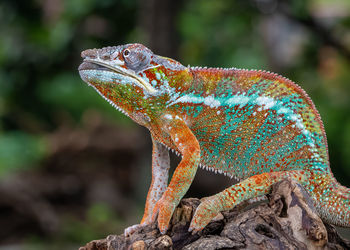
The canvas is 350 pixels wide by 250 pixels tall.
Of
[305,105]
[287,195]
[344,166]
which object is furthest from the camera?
[344,166]

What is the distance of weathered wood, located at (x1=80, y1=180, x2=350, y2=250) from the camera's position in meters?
1.94

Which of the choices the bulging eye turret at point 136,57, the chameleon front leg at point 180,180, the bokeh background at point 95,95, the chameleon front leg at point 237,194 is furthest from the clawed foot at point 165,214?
the bokeh background at point 95,95

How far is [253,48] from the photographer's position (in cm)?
1023

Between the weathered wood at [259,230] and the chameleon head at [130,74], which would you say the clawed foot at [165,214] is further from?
the chameleon head at [130,74]

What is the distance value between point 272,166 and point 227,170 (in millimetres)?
227

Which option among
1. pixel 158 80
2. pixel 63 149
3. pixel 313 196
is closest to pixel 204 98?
pixel 158 80

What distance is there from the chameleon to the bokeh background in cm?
327

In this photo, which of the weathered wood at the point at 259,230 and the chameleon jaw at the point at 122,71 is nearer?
the weathered wood at the point at 259,230

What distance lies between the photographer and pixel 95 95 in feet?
28.1

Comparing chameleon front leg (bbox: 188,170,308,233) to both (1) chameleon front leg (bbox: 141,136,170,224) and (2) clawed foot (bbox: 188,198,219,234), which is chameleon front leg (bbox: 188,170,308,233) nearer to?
(2) clawed foot (bbox: 188,198,219,234)

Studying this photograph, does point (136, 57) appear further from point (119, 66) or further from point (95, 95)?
point (95, 95)

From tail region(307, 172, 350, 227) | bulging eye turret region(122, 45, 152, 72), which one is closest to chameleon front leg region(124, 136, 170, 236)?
bulging eye turret region(122, 45, 152, 72)

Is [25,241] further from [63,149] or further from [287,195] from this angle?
[287,195]

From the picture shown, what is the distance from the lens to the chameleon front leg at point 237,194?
6.72 ft
